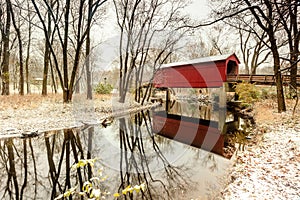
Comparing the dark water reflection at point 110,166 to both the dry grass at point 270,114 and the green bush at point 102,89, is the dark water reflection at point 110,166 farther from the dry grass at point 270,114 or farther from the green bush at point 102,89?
the green bush at point 102,89

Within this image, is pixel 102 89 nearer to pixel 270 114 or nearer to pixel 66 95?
pixel 66 95

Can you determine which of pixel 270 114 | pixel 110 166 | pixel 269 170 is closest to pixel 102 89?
pixel 270 114

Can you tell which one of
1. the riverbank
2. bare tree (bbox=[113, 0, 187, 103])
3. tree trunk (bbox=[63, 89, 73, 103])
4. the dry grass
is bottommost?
the riverbank

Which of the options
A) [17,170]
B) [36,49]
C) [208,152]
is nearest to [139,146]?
[208,152]

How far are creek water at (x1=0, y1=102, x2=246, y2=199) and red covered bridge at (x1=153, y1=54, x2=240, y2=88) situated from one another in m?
10.1

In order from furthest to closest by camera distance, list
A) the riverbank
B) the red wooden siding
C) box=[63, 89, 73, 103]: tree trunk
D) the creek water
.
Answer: box=[63, 89, 73, 103]: tree trunk
the red wooden siding
the creek water
the riverbank

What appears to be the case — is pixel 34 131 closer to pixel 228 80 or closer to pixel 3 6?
pixel 3 6

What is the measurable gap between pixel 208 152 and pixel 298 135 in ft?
9.59

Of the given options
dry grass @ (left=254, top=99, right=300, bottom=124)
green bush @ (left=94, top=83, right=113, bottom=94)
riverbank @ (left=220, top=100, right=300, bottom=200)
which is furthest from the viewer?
green bush @ (left=94, top=83, right=113, bottom=94)

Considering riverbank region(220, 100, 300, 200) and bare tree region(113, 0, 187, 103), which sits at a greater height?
bare tree region(113, 0, 187, 103)

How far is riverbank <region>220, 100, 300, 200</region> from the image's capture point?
11.3 ft

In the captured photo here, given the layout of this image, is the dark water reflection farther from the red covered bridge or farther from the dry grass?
the red covered bridge

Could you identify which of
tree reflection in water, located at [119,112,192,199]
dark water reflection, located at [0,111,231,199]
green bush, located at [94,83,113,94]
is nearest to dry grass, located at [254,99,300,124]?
dark water reflection, located at [0,111,231,199]

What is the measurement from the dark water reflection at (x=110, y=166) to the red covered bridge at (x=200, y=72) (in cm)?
1031
